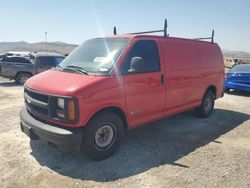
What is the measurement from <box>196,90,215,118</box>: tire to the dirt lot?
2.77ft

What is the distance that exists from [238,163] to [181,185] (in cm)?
143

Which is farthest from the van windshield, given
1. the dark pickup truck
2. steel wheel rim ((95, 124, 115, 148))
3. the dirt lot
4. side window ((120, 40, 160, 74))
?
the dark pickup truck

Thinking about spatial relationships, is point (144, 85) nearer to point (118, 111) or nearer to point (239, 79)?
point (118, 111)

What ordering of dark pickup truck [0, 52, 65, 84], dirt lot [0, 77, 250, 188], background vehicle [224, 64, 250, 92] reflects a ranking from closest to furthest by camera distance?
dirt lot [0, 77, 250, 188], background vehicle [224, 64, 250, 92], dark pickup truck [0, 52, 65, 84]

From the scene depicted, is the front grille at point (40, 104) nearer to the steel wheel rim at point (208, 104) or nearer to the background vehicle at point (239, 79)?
the steel wheel rim at point (208, 104)

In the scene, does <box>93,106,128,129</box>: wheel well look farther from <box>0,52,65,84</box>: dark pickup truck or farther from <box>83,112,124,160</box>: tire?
<box>0,52,65,84</box>: dark pickup truck

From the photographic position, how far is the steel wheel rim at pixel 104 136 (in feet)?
15.6

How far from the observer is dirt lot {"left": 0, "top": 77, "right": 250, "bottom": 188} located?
13.8 feet

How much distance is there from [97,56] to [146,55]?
3.28 feet

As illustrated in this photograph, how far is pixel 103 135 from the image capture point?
4.87m

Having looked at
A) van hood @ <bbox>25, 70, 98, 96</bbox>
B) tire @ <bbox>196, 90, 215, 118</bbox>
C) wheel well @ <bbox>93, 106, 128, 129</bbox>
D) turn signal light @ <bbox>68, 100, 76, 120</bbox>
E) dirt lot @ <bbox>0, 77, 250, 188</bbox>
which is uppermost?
van hood @ <bbox>25, 70, 98, 96</bbox>

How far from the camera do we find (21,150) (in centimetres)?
532

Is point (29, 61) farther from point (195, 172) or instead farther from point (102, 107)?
point (195, 172)

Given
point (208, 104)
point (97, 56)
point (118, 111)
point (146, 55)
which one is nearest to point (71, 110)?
point (118, 111)
